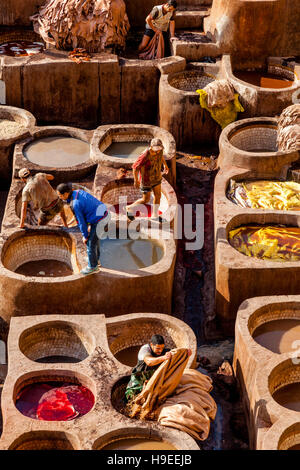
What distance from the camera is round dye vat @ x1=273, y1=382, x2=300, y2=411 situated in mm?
9469

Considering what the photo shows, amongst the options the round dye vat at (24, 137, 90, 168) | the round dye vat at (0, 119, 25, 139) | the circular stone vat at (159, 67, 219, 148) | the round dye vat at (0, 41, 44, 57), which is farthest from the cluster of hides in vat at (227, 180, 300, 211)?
the round dye vat at (0, 41, 44, 57)

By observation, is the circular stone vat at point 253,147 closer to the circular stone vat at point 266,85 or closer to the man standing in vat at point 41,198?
the circular stone vat at point 266,85

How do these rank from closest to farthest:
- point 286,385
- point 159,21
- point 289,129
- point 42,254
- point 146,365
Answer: point 146,365
point 286,385
point 42,254
point 289,129
point 159,21

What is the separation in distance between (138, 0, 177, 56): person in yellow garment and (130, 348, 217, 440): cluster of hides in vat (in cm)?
917

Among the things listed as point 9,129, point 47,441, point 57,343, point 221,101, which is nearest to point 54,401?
point 47,441

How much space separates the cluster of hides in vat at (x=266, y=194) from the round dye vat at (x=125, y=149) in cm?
194

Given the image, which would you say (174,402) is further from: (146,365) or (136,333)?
(136,333)

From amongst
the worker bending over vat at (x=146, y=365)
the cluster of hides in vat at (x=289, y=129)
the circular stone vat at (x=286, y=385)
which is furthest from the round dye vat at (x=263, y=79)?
the worker bending over vat at (x=146, y=365)

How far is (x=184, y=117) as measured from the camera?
49.9 feet

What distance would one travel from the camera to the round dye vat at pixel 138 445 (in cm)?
856

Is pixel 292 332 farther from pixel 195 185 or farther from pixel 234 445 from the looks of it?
pixel 195 185

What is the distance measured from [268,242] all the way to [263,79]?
5.59 meters

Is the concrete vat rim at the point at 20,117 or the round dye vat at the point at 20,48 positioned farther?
the round dye vat at the point at 20,48

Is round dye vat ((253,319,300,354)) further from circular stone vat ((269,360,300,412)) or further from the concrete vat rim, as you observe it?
the concrete vat rim
